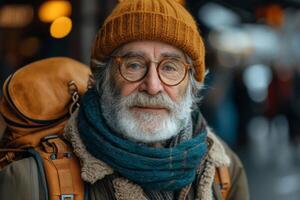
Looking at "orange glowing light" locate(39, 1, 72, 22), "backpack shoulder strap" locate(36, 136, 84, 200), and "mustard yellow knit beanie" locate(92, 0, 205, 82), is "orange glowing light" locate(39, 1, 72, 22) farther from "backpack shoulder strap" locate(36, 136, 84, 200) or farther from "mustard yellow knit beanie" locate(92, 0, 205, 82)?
"backpack shoulder strap" locate(36, 136, 84, 200)

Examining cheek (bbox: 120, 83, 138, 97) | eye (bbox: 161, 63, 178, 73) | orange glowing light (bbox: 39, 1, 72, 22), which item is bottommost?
orange glowing light (bbox: 39, 1, 72, 22)

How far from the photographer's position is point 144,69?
290 centimetres

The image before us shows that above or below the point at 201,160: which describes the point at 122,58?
above

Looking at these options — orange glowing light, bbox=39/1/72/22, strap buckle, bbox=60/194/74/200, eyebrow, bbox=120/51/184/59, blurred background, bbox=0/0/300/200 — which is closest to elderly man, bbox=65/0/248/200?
eyebrow, bbox=120/51/184/59

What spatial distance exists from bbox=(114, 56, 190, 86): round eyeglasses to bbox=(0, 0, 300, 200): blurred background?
754 millimetres

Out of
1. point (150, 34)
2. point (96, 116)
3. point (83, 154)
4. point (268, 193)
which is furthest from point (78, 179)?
point (268, 193)

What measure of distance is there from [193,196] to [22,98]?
2.87ft

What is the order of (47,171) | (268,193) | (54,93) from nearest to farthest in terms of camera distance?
(47,171), (54,93), (268,193)

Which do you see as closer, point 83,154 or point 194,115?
point 83,154

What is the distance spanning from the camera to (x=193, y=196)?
9.68 ft

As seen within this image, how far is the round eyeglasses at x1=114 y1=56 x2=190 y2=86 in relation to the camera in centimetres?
289

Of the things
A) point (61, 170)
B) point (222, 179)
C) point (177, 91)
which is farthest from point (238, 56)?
point (61, 170)

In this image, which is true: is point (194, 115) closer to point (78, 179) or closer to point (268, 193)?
point (78, 179)

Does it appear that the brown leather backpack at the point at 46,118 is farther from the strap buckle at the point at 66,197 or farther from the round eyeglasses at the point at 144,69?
the round eyeglasses at the point at 144,69
